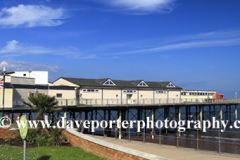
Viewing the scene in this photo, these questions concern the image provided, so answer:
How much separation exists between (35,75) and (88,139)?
106 ft

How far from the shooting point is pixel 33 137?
58.4ft

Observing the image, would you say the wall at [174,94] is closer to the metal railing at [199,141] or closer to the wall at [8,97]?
the metal railing at [199,141]

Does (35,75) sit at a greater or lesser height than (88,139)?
greater

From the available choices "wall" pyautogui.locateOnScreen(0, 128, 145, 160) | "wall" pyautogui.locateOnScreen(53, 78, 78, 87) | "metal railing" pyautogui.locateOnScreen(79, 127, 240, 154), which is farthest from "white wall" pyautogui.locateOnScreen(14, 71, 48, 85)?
"wall" pyautogui.locateOnScreen(0, 128, 145, 160)

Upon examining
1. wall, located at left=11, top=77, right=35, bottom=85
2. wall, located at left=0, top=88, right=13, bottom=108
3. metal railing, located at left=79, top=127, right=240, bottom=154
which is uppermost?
wall, located at left=11, top=77, right=35, bottom=85

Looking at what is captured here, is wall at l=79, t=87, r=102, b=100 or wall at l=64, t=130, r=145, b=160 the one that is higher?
wall at l=79, t=87, r=102, b=100

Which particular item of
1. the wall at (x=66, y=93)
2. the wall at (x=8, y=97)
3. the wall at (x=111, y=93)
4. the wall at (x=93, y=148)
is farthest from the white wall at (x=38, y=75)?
the wall at (x=93, y=148)

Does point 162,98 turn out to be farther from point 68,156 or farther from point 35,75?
point 68,156

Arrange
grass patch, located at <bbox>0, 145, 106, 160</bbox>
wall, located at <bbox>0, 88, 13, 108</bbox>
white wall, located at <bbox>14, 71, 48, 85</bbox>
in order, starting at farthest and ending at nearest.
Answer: white wall, located at <bbox>14, 71, 48, 85</bbox>, wall, located at <bbox>0, 88, 13, 108</bbox>, grass patch, located at <bbox>0, 145, 106, 160</bbox>

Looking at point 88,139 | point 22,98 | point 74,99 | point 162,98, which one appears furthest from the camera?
point 162,98

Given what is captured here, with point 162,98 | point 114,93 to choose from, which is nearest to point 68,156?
point 114,93

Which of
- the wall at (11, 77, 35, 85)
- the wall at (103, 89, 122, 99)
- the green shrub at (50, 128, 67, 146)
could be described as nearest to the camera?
the green shrub at (50, 128, 67, 146)

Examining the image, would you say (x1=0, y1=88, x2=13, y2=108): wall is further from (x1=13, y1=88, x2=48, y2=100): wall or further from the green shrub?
the green shrub

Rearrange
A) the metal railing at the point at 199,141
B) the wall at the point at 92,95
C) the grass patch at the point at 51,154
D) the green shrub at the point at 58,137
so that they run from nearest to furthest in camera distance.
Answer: the grass patch at the point at 51,154
the metal railing at the point at 199,141
the green shrub at the point at 58,137
the wall at the point at 92,95
